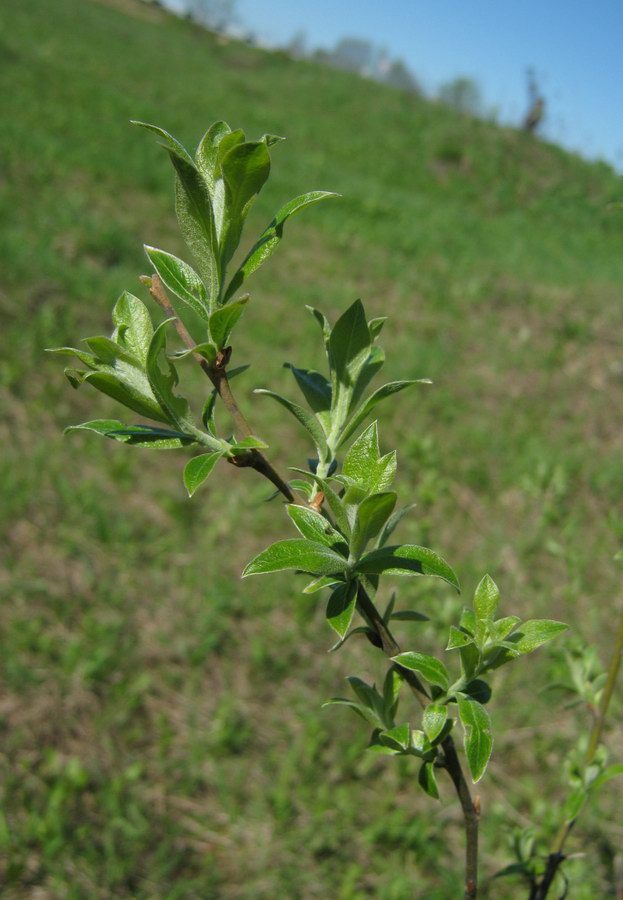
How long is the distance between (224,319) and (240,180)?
2.8 inches

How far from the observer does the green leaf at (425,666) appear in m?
0.43

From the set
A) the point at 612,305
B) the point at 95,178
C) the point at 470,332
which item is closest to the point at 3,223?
the point at 95,178

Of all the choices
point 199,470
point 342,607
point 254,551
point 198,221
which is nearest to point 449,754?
point 342,607

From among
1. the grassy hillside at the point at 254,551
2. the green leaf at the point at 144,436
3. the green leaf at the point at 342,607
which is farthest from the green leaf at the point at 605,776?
the green leaf at the point at 144,436

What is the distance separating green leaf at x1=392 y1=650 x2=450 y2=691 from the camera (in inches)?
16.8

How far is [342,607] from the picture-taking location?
405 mm

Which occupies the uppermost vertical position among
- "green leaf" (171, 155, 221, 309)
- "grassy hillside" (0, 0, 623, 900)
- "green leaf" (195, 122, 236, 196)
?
"green leaf" (195, 122, 236, 196)

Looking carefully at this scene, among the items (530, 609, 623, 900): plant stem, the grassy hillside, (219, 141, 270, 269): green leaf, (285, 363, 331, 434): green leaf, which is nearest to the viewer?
(219, 141, 270, 269): green leaf

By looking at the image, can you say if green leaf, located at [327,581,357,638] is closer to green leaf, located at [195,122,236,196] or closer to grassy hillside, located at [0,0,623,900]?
green leaf, located at [195,122,236,196]

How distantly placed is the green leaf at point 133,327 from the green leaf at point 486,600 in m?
0.25

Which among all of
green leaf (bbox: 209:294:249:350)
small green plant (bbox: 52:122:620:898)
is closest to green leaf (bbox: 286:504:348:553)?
small green plant (bbox: 52:122:620:898)

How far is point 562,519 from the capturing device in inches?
132

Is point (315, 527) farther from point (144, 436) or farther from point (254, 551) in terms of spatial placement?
point (254, 551)

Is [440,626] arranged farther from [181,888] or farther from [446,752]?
[446,752]
